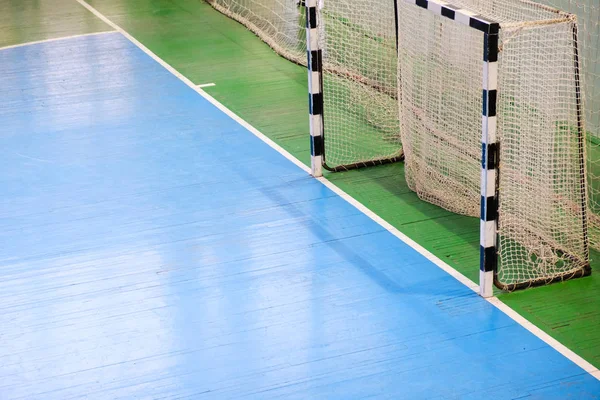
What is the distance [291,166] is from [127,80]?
348cm

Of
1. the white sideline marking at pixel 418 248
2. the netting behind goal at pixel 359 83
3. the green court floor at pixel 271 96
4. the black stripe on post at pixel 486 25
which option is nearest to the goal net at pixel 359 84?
the netting behind goal at pixel 359 83

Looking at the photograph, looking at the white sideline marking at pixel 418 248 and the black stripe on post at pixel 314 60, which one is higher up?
the black stripe on post at pixel 314 60

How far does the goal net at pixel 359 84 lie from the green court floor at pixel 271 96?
1.00ft

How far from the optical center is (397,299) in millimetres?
6355

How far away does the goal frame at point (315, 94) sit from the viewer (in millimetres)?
7875

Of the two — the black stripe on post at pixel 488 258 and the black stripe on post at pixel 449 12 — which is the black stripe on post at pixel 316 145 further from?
the black stripe on post at pixel 488 258

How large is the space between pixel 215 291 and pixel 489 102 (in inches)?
91.3

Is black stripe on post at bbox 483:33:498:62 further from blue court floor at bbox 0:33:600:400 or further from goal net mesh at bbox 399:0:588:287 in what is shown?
blue court floor at bbox 0:33:600:400

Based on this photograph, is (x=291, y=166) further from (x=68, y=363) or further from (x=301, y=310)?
(x=68, y=363)

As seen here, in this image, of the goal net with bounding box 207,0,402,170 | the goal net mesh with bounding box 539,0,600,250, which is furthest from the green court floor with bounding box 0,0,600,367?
the goal net mesh with bounding box 539,0,600,250

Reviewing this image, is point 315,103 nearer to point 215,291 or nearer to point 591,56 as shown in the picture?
point 215,291

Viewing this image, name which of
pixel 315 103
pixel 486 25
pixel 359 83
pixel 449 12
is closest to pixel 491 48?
pixel 486 25

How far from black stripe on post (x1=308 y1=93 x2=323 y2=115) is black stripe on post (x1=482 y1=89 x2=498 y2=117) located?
2.41 meters

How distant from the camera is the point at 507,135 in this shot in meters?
7.52
